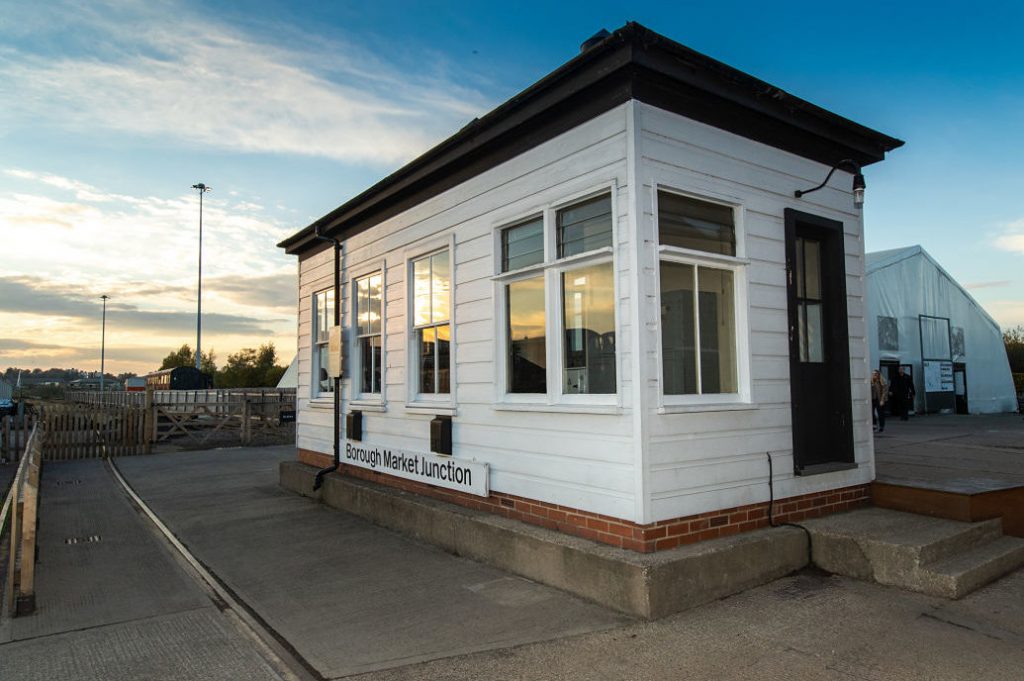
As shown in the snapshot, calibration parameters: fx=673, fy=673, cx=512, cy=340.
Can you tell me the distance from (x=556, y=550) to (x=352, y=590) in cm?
174

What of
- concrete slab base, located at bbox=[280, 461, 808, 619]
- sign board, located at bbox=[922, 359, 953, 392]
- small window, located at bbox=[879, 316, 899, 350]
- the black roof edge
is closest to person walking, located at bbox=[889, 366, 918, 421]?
small window, located at bbox=[879, 316, 899, 350]

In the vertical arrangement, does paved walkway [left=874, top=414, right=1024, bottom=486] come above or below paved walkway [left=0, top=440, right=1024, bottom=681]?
above

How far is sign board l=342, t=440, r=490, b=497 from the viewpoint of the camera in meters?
6.64

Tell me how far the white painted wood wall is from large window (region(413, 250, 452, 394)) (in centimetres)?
29

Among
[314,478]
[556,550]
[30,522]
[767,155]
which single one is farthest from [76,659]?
[767,155]

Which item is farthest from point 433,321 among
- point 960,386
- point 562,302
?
point 960,386

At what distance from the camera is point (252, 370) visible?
69.8 meters

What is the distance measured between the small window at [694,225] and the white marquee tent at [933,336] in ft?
67.2

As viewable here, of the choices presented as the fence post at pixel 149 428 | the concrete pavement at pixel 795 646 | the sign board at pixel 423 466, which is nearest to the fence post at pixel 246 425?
the fence post at pixel 149 428

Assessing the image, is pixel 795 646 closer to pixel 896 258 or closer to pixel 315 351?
pixel 315 351

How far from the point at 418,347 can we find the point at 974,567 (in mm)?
5712

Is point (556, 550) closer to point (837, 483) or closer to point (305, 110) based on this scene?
point (837, 483)

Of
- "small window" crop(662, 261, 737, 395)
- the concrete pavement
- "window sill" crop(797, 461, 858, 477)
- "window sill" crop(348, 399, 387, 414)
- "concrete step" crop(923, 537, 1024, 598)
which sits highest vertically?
"small window" crop(662, 261, 737, 395)

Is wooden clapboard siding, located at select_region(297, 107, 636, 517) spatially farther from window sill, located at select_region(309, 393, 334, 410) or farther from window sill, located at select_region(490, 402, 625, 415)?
window sill, located at select_region(309, 393, 334, 410)
